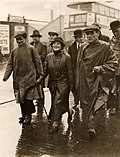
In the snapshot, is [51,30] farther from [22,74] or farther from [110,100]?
[110,100]

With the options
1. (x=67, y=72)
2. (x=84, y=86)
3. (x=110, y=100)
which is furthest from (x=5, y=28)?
(x=110, y=100)

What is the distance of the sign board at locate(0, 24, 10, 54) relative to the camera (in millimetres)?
3701

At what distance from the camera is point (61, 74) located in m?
3.44

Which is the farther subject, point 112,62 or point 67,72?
point 67,72

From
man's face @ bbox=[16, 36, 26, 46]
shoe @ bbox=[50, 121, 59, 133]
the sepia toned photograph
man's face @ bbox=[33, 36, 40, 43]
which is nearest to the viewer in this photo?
the sepia toned photograph

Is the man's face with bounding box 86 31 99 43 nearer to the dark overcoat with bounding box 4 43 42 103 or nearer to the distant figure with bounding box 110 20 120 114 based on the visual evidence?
the distant figure with bounding box 110 20 120 114

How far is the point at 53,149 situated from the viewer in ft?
9.46

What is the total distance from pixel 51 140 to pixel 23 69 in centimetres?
87

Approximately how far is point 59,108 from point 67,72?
381 mm

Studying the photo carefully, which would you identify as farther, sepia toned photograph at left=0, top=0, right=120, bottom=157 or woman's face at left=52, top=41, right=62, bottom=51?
woman's face at left=52, top=41, right=62, bottom=51

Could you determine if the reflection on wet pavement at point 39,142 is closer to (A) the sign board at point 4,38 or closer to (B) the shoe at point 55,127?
(B) the shoe at point 55,127

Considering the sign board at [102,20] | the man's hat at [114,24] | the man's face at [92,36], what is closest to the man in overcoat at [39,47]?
the sign board at [102,20]

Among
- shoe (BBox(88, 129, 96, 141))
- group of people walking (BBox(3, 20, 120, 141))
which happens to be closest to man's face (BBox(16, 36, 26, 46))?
group of people walking (BBox(3, 20, 120, 141))

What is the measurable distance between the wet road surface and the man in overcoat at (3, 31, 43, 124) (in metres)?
0.31
